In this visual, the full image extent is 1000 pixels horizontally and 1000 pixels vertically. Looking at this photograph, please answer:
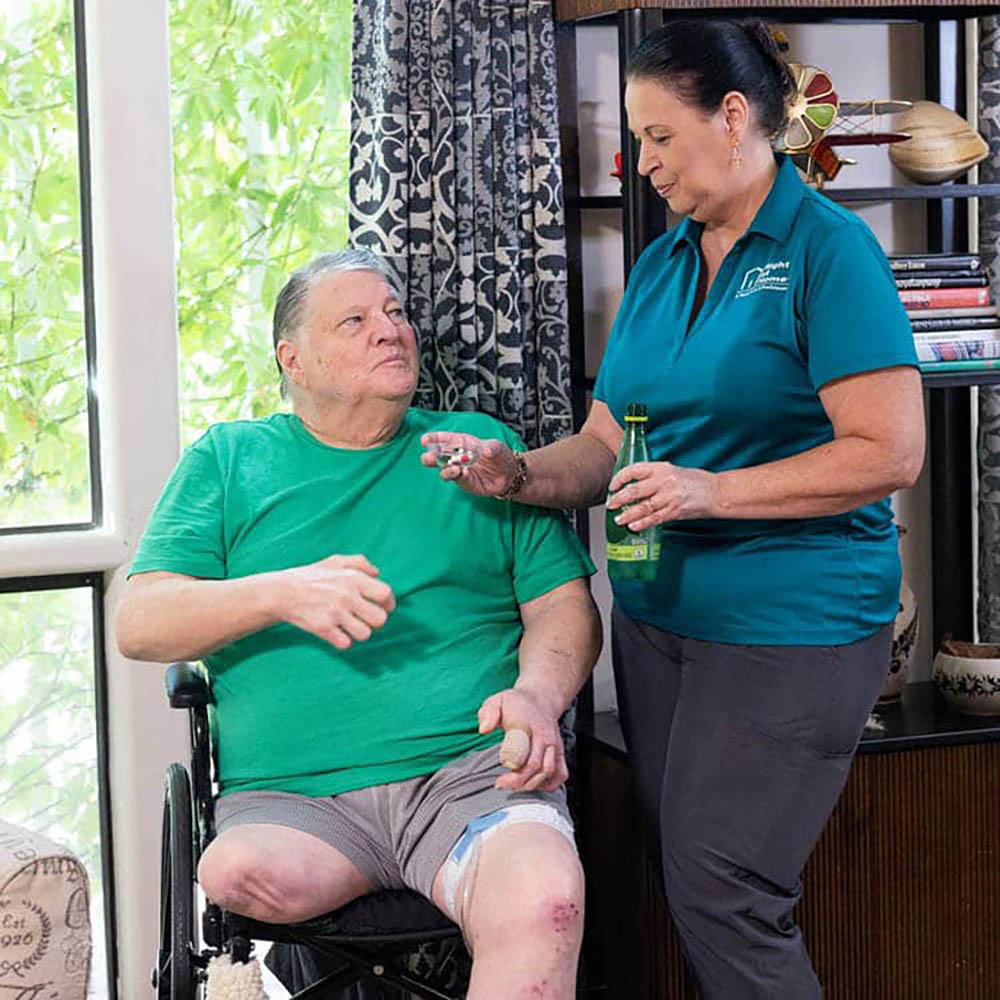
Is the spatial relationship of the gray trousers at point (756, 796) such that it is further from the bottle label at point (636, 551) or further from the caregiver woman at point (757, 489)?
the bottle label at point (636, 551)

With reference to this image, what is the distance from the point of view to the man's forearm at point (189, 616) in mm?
2193

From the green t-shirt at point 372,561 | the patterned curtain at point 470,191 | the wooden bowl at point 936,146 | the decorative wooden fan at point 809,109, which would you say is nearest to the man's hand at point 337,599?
the green t-shirt at point 372,561

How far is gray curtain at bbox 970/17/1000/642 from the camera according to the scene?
9.97ft

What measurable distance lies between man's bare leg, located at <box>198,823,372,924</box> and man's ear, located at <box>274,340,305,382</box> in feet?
2.34

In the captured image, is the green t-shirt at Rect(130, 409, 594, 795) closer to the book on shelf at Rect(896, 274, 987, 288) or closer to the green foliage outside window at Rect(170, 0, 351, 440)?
the green foliage outside window at Rect(170, 0, 351, 440)

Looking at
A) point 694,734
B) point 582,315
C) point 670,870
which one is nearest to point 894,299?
point 694,734

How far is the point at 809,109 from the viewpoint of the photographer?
106 inches

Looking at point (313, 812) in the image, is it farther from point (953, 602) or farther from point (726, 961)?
point (953, 602)

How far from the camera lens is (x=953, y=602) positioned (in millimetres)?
3240

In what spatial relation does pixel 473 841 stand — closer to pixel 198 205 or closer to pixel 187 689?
pixel 187 689

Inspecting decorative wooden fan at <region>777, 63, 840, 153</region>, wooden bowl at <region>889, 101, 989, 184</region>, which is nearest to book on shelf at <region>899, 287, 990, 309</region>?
wooden bowl at <region>889, 101, 989, 184</region>

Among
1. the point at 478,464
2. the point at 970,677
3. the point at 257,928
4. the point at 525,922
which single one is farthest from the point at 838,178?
the point at 257,928

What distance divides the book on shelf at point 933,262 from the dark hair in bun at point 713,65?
2.56ft

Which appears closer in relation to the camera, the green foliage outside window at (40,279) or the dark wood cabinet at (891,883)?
the dark wood cabinet at (891,883)
